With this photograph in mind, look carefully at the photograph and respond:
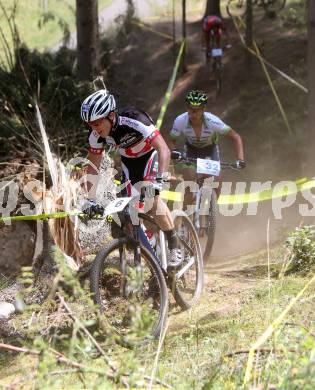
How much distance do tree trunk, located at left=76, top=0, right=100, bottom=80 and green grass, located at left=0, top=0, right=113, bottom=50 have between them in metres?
11.4

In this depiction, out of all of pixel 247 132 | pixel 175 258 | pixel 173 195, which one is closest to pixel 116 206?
pixel 175 258

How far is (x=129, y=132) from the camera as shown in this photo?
5.52m

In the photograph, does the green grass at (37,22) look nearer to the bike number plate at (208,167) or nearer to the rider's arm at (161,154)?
the bike number plate at (208,167)

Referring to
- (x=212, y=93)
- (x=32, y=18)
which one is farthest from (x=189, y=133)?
(x=32, y=18)

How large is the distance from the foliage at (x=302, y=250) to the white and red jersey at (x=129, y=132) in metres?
1.65

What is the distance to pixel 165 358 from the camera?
14.7 feet

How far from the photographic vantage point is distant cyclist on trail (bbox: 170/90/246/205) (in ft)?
23.6

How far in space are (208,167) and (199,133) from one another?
2.12 ft

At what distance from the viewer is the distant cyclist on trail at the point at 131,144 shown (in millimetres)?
5211

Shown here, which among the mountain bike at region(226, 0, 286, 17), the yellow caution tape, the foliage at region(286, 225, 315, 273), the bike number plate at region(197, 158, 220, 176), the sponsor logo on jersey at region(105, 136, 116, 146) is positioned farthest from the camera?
the mountain bike at region(226, 0, 286, 17)

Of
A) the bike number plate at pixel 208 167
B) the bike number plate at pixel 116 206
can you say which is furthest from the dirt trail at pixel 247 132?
the bike number plate at pixel 116 206

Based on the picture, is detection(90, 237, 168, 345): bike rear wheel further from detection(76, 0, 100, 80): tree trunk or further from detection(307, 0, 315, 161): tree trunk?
detection(76, 0, 100, 80): tree trunk

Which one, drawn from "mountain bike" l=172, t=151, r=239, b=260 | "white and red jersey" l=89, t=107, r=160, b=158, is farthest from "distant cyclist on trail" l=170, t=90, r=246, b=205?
"white and red jersey" l=89, t=107, r=160, b=158

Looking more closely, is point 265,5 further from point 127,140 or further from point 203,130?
point 127,140
